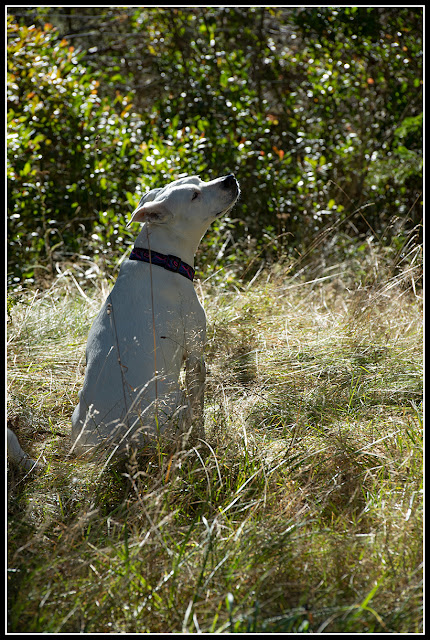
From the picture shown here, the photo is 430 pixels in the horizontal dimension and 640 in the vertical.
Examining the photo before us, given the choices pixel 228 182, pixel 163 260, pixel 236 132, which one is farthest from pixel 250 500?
pixel 236 132

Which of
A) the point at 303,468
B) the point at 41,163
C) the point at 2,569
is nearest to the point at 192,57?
the point at 41,163

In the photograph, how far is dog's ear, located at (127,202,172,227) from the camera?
2998mm

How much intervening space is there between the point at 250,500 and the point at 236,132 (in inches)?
191

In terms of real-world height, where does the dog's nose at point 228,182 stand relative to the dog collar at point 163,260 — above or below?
above

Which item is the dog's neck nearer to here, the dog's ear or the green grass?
the dog's ear

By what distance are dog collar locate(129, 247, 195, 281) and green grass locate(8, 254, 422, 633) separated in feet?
2.28

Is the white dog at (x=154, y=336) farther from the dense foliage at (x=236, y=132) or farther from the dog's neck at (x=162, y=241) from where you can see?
the dense foliage at (x=236, y=132)

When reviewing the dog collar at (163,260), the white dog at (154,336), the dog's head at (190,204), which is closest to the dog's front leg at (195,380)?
the white dog at (154,336)

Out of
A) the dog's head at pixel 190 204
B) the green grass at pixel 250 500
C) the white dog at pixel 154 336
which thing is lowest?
the green grass at pixel 250 500

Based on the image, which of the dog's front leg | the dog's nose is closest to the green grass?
the dog's front leg

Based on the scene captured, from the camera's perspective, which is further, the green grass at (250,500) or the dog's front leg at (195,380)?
the dog's front leg at (195,380)

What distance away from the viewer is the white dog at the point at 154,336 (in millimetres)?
2752

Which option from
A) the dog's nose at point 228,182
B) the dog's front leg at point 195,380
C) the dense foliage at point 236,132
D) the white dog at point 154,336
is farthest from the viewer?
the dense foliage at point 236,132

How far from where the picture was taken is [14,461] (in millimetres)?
2768
